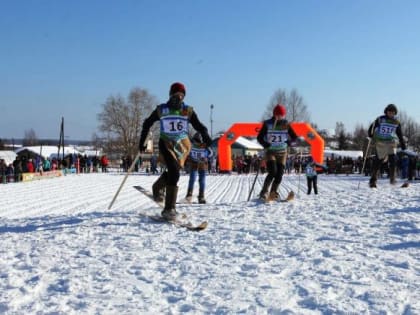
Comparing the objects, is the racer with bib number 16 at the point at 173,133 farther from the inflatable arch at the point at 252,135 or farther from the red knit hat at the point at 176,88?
the inflatable arch at the point at 252,135

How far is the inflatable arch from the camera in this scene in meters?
28.4

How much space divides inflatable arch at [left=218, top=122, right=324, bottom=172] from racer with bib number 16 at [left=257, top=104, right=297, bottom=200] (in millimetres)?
18383

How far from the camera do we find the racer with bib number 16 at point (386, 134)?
11180 millimetres

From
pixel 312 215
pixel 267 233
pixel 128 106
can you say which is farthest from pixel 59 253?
pixel 128 106

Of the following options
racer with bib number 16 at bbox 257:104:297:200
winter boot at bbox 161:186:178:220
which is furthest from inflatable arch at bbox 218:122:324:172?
winter boot at bbox 161:186:178:220

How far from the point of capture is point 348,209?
7.11 m

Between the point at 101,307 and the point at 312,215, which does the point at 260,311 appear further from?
the point at 312,215

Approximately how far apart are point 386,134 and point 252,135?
19.0 m

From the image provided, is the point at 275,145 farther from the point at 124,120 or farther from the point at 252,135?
the point at 124,120

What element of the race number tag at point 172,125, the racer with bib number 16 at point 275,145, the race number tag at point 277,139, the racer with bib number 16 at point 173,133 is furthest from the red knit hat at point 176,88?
the race number tag at point 277,139

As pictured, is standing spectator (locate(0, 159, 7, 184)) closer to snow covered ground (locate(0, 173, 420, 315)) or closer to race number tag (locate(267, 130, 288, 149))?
snow covered ground (locate(0, 173, 420, 315))

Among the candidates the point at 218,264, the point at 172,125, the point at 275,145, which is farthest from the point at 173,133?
the point at 275,145

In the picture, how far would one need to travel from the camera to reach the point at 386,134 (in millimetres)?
11375

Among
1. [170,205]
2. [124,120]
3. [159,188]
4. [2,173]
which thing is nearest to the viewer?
[170,205]
